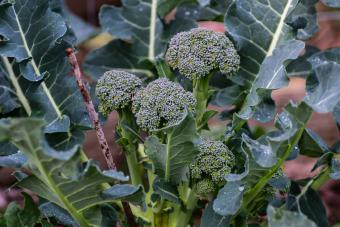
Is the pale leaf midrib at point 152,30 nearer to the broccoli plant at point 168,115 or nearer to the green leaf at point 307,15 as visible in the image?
the broccoli plant at point 168,115

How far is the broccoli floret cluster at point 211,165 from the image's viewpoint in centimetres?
99

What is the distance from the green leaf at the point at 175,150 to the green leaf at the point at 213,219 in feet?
0.23

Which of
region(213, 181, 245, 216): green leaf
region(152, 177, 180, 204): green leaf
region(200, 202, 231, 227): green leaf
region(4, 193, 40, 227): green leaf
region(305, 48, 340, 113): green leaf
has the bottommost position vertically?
region(4, 193, 40, 227): green leaf

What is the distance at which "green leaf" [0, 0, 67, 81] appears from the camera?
115 centimetres

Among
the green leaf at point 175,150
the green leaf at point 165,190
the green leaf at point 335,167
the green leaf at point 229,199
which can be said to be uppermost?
the green leaf at point 175,150

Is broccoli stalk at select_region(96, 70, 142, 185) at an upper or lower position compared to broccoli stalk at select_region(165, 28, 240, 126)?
lower

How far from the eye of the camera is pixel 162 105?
985 mm

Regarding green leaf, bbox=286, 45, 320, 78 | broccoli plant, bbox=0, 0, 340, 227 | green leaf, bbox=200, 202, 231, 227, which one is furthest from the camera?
green leaf, bbox=286, 45, 320, 78

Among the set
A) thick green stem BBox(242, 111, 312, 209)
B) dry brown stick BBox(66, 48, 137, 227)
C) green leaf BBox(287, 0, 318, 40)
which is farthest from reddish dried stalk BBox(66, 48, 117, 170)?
green leaf BBox(287, 0, 318, 40)

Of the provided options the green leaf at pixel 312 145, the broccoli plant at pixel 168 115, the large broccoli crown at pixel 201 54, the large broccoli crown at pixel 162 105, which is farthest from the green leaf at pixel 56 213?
the green leaf at pixel 312 145

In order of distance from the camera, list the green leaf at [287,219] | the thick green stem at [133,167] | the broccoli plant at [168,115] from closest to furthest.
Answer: the green leaf at [287,219] < the broccoli plant at [168,115] < the thick green stem at [133,167]

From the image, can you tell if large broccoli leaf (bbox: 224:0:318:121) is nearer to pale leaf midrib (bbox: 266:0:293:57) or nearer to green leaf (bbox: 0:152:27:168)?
pale leaf midrib (bbox: 266:0:293:57)

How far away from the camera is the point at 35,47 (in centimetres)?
120

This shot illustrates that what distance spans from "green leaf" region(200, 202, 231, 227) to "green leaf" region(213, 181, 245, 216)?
0.06 m
